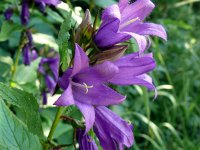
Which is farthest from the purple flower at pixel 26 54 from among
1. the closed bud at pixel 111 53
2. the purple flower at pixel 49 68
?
the closed bud at pixel 111 53

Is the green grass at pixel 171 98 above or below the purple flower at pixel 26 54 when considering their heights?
below

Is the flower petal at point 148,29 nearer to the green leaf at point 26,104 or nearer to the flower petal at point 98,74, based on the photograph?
the flower petal at point 98,74

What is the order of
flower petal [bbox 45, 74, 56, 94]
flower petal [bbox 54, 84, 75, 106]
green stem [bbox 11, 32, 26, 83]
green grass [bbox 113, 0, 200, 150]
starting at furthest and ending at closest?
green grass [bbox 113, 0, 200, 150]
flower petal [bbox 45, 74, 56, 94]
green stem [bbox 11, 32, 26, 83]
flower petal [bbox 54, 84, 75, 106]

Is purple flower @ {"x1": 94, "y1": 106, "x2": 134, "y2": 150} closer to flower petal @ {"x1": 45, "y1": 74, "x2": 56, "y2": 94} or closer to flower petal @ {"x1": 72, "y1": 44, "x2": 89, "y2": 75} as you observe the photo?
flower petal @ {"x1": 72, "y1": 44, "x2": 89, "y2": 75}

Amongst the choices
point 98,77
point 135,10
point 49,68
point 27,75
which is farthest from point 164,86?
point 98,77

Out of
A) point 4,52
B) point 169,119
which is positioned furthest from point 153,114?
point 4,52

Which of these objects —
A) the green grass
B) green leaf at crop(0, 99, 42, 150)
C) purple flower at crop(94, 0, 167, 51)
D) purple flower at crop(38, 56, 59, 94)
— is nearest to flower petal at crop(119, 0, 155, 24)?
purple flower at crop(94, 0, 167, 51)
